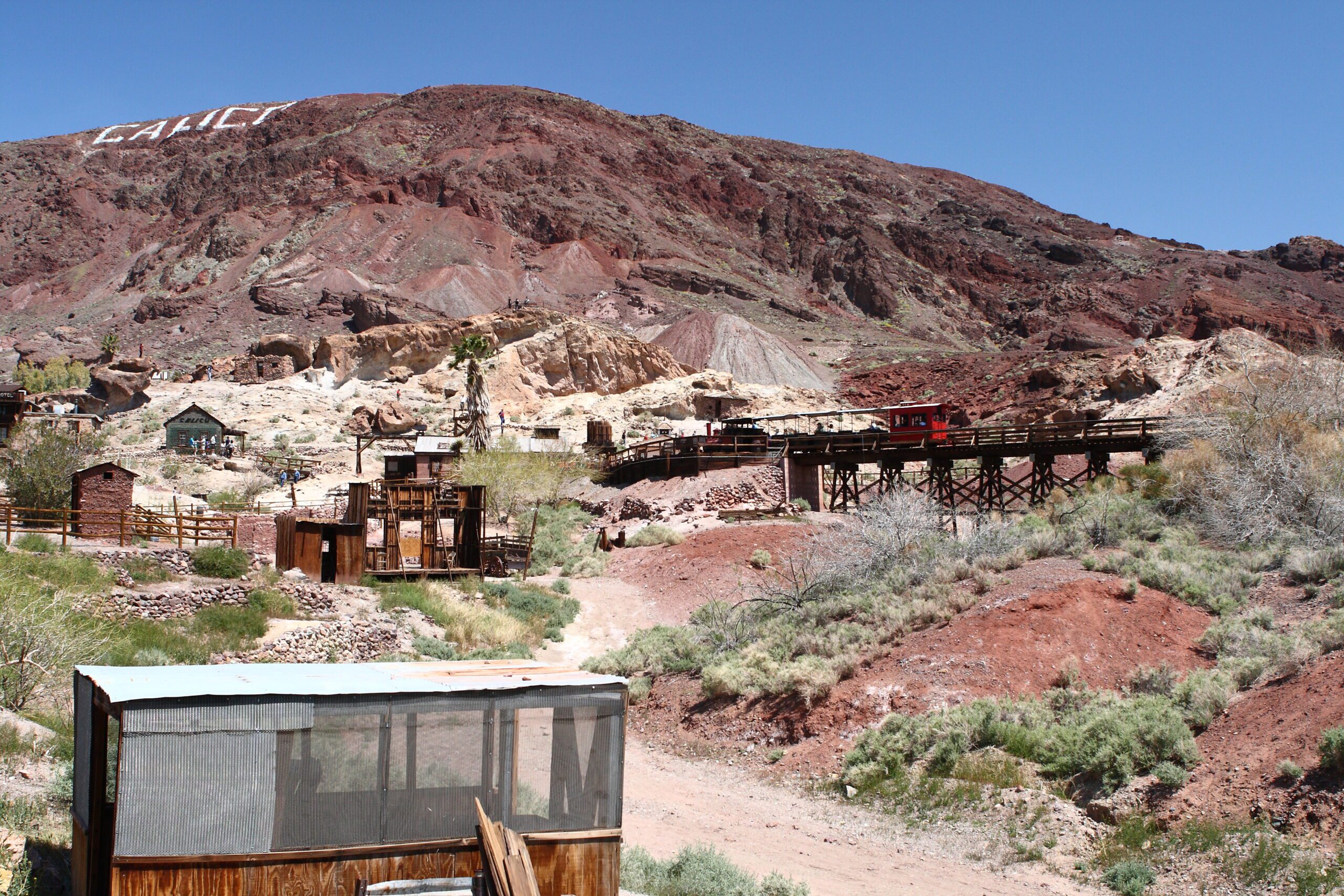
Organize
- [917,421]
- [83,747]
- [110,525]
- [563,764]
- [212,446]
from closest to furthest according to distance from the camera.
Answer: [83,747], [563,764], [110,525], [917,421], [212,446]

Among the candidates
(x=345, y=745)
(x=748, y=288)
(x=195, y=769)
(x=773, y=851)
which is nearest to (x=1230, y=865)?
(x=773, y=851)

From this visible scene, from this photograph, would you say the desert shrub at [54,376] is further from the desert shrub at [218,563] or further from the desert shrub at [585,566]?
the desert shrub at [218,563]

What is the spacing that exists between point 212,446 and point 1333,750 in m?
51.4

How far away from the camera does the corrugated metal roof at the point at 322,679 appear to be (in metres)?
7.95

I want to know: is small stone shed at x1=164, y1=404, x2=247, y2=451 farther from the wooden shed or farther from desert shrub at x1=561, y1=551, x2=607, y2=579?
the wooden shed

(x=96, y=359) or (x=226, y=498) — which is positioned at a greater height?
(x=96, y=359)

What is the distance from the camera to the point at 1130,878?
36.1 feet

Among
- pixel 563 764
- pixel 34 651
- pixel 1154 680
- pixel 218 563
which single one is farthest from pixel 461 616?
pixel 563 764

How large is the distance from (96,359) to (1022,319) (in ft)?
317

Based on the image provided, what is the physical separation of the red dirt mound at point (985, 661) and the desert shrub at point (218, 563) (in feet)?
33.4

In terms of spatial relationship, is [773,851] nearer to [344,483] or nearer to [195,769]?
[195,769]

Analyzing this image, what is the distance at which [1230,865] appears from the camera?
10617 mm

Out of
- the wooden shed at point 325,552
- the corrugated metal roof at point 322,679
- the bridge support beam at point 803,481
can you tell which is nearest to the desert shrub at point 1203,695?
the corrugated metal roof at point 322,679

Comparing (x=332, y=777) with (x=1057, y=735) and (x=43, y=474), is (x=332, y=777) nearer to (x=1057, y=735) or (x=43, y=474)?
(x=1057, y=735)
